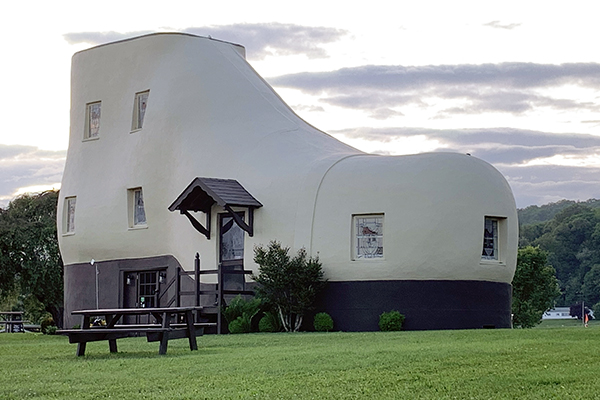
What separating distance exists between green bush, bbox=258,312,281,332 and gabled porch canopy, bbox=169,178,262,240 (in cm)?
285

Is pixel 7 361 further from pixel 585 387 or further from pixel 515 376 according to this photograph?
pixel 585 387

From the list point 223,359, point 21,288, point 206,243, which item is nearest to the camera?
point 223,359

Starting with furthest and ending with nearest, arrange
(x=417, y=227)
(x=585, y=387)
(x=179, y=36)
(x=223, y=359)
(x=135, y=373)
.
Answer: (x=179, y=36) → (x=417, y=227) → (x=223, y=359) → (x=135, y=373) → (x=585, y=387)

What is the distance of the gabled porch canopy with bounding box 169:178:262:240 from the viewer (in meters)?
26.7

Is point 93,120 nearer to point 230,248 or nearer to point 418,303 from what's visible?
point 230,248

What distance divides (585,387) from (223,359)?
5.68 meters

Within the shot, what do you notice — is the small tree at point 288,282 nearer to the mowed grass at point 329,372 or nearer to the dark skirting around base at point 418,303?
the dark skirting around base at point 418,303

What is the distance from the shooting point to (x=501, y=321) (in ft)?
86.1

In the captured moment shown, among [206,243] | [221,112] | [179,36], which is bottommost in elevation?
[206,243]

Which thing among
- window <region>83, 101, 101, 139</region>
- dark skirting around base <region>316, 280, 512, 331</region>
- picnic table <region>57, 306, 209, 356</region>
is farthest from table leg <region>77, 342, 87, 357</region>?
window <region>83, 101, 101, 139</region>

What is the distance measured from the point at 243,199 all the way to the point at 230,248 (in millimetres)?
2097

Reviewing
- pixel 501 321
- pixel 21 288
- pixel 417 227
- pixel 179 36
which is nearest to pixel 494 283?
pixel 501 321

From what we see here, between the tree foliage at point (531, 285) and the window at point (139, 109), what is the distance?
22423 mm

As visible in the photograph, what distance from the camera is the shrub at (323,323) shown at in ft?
83.8
